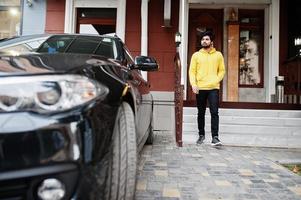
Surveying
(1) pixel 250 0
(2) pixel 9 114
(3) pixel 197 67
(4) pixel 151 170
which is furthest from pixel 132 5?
(2) pixel 9 114

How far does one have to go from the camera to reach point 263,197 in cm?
328

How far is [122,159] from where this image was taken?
7.16ft

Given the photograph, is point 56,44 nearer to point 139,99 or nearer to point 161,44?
point 139,99

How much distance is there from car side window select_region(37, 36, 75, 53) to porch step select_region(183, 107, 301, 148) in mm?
3114

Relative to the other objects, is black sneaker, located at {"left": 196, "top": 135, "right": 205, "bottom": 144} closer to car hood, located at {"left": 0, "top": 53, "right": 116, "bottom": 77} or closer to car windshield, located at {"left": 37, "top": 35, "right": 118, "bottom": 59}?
car windshield, located at {"left": 37, "top": 35, "right": 118, "bottom": 59}

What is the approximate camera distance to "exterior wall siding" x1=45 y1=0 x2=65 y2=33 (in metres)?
9.08

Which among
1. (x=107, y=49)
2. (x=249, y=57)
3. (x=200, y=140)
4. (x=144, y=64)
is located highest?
(x=249, y=57)

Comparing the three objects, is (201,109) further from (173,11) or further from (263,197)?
(173,11)

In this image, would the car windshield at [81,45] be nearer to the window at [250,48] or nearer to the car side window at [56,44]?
the car side window at [56,44]

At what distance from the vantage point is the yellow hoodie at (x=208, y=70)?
597 cm

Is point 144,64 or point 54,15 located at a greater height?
point 54,15

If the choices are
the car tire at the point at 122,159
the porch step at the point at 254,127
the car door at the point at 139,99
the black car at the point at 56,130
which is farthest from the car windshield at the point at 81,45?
the porch step at the point at 254,127

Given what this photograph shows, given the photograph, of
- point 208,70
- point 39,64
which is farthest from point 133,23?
point 39,64

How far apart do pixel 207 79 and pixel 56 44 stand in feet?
9.44
